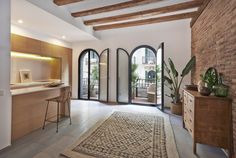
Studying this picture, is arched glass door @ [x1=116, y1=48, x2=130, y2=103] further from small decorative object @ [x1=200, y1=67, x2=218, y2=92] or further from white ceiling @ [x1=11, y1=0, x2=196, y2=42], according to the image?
small decorative object @ [x1=200, y1=67, x2=218, y2=92]

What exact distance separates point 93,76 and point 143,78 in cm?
265

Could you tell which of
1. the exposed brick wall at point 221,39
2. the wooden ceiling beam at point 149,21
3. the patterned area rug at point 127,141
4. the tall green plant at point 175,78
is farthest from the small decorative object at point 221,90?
the wooden ceiling beam at point 149,21

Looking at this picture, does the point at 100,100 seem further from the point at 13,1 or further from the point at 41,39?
the point at 13,1

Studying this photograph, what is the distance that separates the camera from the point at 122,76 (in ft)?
20.2

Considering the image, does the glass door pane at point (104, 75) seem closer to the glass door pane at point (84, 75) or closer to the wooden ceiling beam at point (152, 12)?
the glass door pane at point (84, 75)

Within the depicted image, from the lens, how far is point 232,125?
216 centimetres

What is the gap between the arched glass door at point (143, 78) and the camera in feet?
19.6

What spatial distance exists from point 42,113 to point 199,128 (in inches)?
135

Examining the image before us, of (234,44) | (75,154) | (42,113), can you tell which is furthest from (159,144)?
(42,113)

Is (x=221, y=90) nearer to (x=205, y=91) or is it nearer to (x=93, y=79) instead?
(x=205, y=91)

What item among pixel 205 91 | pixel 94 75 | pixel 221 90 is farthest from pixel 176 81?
pixel 94 75

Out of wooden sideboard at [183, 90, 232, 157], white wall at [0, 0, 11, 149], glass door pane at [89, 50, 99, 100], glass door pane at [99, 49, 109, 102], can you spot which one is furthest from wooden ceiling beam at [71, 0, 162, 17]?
glass door pane at [89, 50, 99, 100]

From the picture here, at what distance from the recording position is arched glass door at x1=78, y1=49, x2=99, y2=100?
22.3 ft

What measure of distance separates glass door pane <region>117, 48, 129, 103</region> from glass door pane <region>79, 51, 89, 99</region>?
69.7 inches
